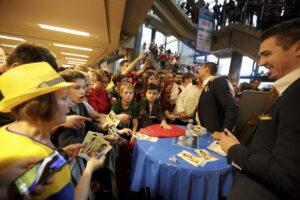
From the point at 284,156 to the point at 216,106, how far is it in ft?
5.41

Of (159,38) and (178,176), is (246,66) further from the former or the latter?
(178,176)

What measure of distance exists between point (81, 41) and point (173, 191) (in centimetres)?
455

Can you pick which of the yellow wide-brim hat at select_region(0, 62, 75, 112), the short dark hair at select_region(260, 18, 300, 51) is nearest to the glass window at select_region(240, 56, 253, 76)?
the short dark hair at select_region(260, 18, 300, 51)

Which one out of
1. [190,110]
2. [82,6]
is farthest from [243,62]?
[82,6]

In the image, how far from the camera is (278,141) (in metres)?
0.78

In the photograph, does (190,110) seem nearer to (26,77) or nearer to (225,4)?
(26,77)

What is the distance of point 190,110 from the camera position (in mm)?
3213

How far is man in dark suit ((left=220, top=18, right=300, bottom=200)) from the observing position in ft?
2.37

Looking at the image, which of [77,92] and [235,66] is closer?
[77,92]

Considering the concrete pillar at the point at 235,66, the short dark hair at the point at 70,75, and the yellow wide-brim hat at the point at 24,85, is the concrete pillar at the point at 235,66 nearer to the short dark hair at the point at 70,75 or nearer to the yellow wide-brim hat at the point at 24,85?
the short dark hair at the point at 70,75

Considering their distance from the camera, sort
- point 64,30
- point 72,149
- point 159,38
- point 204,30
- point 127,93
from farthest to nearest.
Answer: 1. point 159,38
2. point 204,30
3. point 64,30
4. point 127,93
5. point 72,149

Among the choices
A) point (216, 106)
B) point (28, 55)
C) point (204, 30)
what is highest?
point (204, 30)

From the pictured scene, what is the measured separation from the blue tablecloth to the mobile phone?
41.6 inches

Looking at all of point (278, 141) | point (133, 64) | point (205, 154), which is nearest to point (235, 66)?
point (133, 64)
